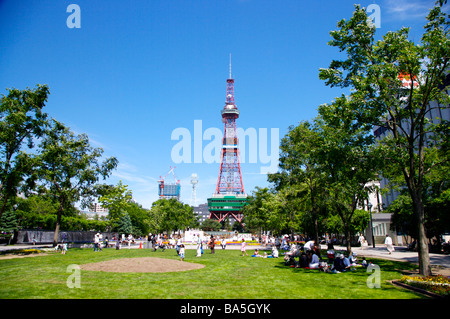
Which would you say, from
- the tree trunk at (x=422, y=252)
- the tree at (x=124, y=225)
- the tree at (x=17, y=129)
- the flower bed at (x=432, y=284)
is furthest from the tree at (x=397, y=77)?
the tree at (x=124, y=225)

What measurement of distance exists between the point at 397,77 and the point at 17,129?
31.1 metres

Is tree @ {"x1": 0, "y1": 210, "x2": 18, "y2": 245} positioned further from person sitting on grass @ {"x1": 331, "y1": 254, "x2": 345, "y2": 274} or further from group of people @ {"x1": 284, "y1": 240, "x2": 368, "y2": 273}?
person sitting on grass @ {"x1": 331, "y1": 254, "x2": 345, "y2": 274}

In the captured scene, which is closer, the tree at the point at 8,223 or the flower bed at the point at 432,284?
the flower bed at the point at 432,284

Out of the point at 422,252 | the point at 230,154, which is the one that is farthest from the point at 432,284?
the point at 230,154

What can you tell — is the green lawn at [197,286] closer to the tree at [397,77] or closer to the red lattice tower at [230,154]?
the tree at [397,77]

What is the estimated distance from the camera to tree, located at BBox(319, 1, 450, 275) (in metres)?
13.6

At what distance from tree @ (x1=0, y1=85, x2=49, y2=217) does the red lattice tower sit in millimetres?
109254

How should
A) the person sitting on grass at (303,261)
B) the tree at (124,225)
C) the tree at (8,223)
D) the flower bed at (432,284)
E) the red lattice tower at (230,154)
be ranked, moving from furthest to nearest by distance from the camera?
the red lattice tower at (230,154) < the tree at (124,225) < the tree at (8,223) < the person sitting on grass at (303,261) < the flower bed at (432,284)

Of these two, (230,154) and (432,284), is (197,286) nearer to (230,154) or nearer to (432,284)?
(432,284)

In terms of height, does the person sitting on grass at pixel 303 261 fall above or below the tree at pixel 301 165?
below

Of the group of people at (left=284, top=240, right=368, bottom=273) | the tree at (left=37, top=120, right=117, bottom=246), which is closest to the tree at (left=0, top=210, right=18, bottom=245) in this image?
the tree at (left=37, top=120, right=117, bottom=246)

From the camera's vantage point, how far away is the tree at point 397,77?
537 inches

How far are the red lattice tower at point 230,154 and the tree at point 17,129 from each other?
4301 inches

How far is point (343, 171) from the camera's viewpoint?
16.8 m
